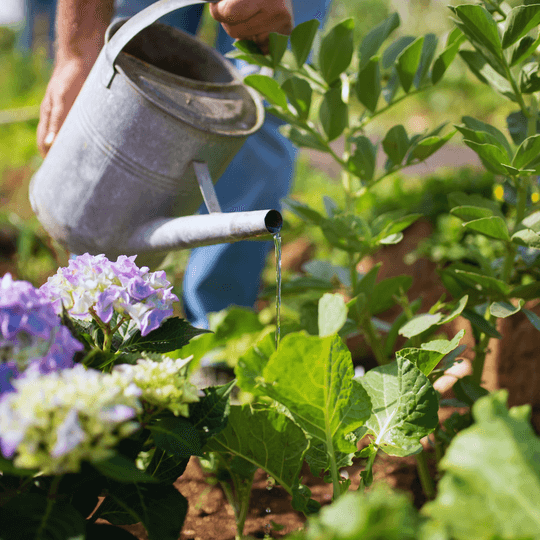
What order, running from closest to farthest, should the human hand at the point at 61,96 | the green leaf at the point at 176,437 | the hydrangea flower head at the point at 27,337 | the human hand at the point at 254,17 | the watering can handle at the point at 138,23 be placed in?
1. the hydrangea flower head at the point at 27,337
2. the green leaf at the point at 176,437
3. the watering can handle at the point at 138,23
4. the human hand at the point at 254,17
5. the human hand at the point at 61,96

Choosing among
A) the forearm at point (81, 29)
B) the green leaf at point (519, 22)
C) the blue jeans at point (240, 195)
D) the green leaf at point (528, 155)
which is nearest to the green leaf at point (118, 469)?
the green leaf at point (528, 155)

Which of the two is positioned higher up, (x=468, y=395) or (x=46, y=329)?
(x=46, y=329)

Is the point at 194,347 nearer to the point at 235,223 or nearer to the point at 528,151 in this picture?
the point at 235,223

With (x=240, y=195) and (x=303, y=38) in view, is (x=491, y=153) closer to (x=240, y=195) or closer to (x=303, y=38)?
(x=303, y=38)

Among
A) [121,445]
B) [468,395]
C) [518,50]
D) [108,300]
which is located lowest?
[468,395]

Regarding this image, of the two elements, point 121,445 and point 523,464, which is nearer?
point 523,464

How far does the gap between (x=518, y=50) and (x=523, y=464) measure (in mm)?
785

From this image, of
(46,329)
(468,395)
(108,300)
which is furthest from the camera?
(468,395)

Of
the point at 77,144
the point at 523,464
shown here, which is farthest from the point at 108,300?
the point at 77,144

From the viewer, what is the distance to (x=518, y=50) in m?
0.92

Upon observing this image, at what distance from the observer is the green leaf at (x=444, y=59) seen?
1038 millimetres

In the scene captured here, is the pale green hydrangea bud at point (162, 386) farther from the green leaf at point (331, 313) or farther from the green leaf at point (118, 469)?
the green leaf at point (331, 313)

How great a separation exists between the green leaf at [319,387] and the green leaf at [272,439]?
0.04 m

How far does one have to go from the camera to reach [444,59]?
1069 mm
